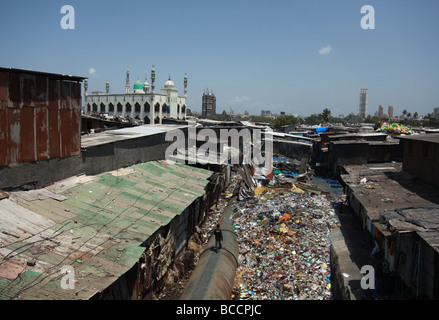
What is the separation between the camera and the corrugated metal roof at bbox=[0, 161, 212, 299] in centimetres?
512

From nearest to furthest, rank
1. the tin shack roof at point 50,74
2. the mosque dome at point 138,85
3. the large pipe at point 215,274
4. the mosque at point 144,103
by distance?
1. the large pipe at point 215,274
2. the tin shack roof at point 50,74
3. the mosque at point 144,103
4. the mosque dome at point 138,85

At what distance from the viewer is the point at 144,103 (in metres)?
49.7

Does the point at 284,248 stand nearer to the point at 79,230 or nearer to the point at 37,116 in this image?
the point at 79,230

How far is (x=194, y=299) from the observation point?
21.8 ft

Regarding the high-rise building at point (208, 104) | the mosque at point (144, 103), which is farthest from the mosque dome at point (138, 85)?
the high-rise building at point (208, 104)

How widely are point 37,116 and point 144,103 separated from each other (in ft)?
139

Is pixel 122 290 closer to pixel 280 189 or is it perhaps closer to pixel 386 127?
pixel 280 189

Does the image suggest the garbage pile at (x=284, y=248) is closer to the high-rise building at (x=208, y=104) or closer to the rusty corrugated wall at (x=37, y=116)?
the rusty corrugated wall at (x=37, y=116)

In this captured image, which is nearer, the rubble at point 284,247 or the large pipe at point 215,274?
the large pipe at point 215,274

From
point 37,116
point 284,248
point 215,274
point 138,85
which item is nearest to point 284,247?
point 284,248

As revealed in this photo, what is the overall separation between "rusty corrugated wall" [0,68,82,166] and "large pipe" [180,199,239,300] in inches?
204

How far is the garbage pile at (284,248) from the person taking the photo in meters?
8.36

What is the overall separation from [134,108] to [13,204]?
1805 inches

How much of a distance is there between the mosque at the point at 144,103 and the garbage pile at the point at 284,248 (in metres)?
37.7
